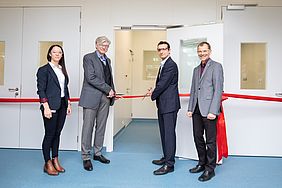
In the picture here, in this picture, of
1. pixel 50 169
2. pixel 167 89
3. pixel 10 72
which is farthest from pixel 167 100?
pixel 10 72

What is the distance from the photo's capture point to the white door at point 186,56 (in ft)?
11.2

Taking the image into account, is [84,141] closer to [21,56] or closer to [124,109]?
[21,56]

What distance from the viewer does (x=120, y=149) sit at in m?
4.13

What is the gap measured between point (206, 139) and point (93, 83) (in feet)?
4.76

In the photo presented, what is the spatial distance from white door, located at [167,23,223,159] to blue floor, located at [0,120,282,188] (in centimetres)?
24

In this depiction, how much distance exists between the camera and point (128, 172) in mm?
3025

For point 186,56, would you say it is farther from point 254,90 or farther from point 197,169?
point 197,169

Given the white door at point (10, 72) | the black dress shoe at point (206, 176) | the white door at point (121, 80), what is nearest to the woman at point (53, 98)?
the white door at point (10, 72)

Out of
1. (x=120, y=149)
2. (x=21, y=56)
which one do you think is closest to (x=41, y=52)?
(x=21, y=56)

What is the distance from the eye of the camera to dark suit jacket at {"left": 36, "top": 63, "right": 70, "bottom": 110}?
278 cm

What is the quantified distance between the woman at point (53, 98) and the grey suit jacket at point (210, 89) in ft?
4.99

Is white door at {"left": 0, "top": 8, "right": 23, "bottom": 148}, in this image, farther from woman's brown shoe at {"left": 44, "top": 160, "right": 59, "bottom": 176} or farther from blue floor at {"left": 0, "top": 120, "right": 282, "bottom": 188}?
woman's brown shoe at {"left": 44, "top": 160, "right": 59, "bottom": 176}

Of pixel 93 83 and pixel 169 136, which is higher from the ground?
pixel 93 83

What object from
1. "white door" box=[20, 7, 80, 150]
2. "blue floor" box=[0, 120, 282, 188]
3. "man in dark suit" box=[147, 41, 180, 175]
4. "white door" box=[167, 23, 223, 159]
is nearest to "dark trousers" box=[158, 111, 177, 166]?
"man in dark suit" box=[147, 41, 180, 175]
